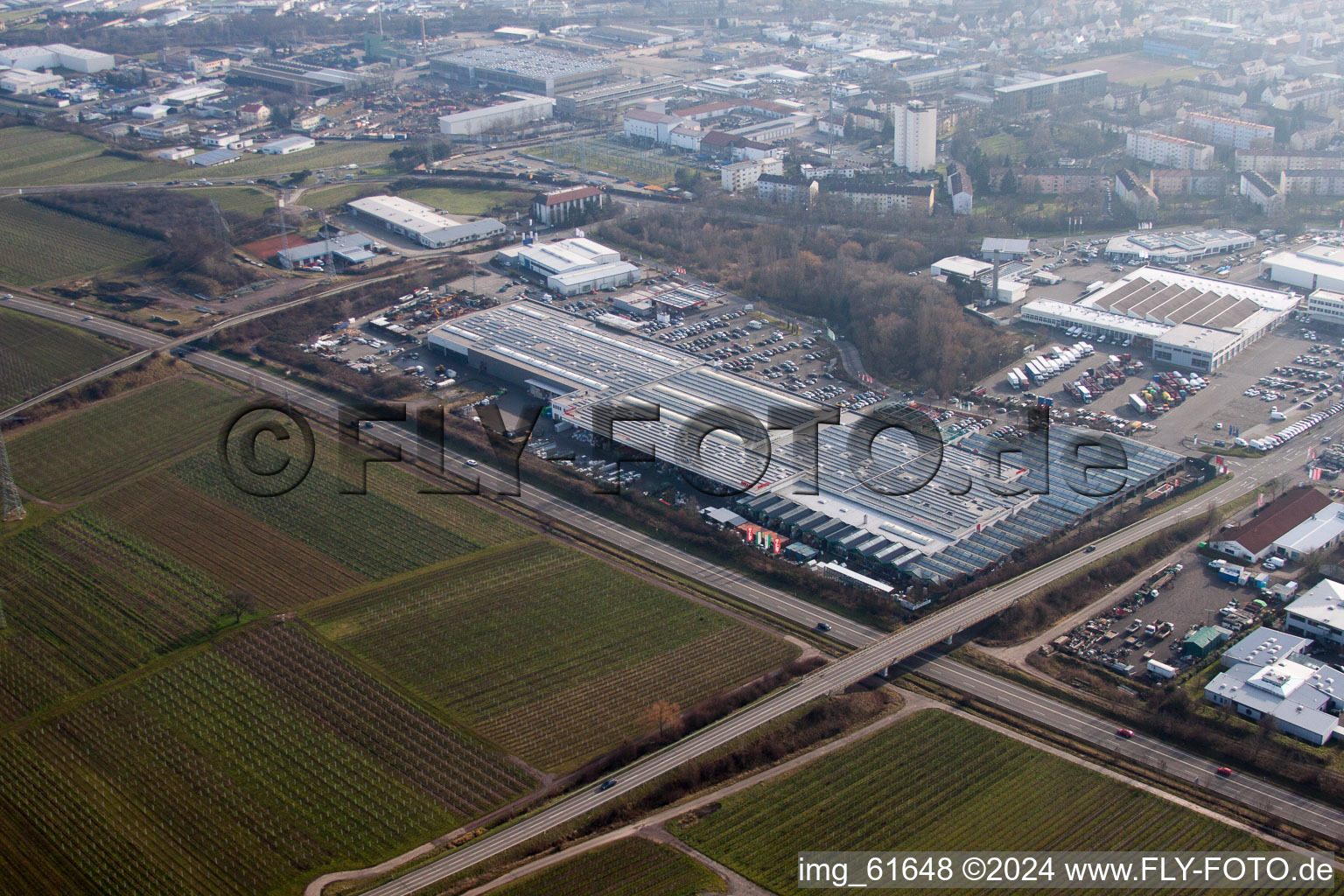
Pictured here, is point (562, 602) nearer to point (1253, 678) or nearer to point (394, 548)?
point (394, 548)

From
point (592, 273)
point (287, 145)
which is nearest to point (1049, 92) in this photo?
point (592, 273)

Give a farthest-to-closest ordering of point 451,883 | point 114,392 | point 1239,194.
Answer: point 1239,194
point 114,392
point 451,883

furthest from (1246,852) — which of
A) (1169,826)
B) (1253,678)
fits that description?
(1253,678)

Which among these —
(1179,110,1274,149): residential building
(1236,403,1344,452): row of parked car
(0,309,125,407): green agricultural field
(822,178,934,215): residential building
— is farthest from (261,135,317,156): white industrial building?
(1236,403,1344,452): row of parked car

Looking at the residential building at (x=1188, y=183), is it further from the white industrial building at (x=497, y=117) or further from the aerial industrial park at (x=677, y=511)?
the white industrial building at (x=497, y=117)

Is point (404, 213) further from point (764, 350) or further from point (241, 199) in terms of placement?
point (764, 350)

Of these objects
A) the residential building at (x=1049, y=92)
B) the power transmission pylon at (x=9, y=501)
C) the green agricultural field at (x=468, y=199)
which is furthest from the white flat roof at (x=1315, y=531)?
the residential building at (x=1049, y=92)
